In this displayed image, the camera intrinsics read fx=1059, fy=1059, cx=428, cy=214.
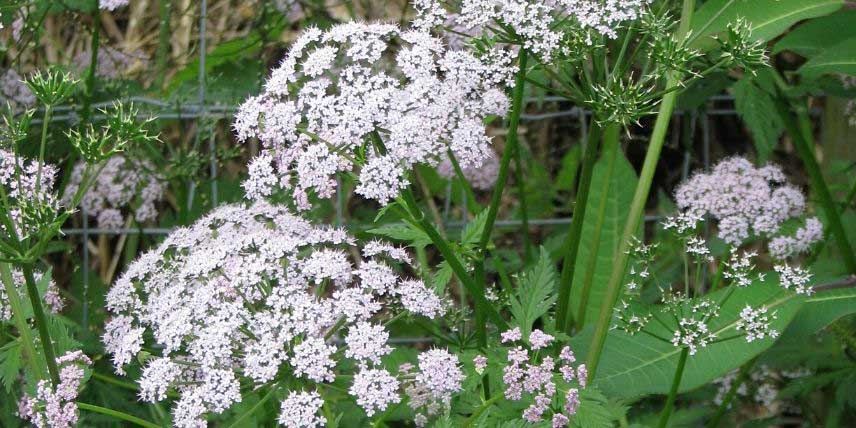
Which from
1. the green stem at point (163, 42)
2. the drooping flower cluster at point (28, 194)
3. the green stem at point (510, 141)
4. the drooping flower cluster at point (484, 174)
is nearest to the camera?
the drooping flower cluster at point (28, 194)

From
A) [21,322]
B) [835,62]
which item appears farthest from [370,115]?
[835,62]

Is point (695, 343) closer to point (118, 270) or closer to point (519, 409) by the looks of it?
point (519, 409)

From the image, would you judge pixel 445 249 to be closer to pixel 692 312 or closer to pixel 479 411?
pixel 479 411

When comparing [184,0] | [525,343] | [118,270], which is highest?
[184,0]

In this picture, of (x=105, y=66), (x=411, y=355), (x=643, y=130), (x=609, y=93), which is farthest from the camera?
(x=643, y=130)

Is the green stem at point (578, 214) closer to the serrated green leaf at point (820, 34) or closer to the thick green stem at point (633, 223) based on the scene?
the thick green stem at point (633, 223)

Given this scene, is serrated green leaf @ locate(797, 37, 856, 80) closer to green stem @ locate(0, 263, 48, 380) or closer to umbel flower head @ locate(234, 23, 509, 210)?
umbel flower head @ locate(234, 23, 509, 210)

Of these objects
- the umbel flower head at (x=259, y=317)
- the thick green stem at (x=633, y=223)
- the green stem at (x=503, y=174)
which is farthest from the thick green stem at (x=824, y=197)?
the umbel flower head at (x=259, y=317)

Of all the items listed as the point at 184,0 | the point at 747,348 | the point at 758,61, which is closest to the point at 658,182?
the point at 184,0
